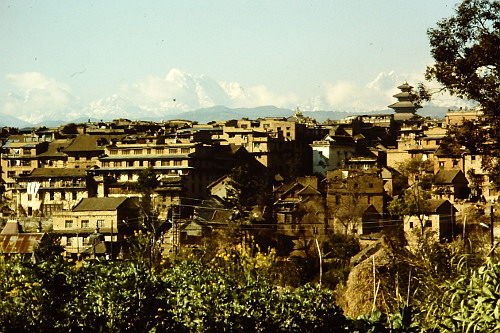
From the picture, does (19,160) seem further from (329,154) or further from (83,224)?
(329,154)

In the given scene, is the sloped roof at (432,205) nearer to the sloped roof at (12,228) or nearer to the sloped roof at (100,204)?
the sloped roof at (100,204)

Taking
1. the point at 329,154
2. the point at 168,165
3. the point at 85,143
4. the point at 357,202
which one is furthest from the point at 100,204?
the point at 329,154

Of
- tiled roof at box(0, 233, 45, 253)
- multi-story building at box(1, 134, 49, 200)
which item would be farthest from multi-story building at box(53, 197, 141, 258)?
multi-story building at box(1, 134, 49, 200)

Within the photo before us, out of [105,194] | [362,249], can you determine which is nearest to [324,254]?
[362,249]

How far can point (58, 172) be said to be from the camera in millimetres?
76250

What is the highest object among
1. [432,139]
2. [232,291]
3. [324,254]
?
[432,139]

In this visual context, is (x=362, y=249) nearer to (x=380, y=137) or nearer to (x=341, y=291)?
(x=341, y=291)

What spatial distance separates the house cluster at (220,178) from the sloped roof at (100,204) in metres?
0.10

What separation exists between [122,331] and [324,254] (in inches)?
1297

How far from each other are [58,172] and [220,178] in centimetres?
1746

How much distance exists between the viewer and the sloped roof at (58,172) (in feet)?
247

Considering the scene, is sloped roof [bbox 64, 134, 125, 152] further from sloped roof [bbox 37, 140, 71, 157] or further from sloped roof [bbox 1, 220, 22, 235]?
sloped roof [bbox 1, 220, 22, 235]

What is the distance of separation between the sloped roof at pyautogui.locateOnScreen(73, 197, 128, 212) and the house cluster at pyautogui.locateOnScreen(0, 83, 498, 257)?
0.10 meters

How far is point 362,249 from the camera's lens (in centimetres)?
4878
